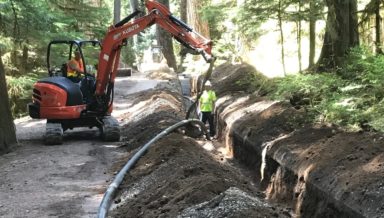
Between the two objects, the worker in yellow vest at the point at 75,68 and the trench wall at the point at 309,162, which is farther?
the worker in yellow vest at the point at 75,68

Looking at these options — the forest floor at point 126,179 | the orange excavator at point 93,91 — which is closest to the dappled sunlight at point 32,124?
the forest floor at point 126,179

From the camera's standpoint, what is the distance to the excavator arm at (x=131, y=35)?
1072 cm

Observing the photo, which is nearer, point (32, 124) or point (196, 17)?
point (32, 124)

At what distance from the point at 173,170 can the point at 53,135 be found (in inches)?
188

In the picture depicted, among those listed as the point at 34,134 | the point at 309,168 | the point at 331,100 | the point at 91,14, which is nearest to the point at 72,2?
the point at 91,14

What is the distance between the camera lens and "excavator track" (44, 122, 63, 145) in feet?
38.0

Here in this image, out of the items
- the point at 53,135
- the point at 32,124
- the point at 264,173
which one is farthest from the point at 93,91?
the point at 264,173

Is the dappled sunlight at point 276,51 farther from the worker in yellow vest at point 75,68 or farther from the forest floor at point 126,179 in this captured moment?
the worker in yellow vest at point 75,68

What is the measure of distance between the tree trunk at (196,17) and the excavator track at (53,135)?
18.2 meters

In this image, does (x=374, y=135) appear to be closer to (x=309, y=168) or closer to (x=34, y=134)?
(x=309, y=168)

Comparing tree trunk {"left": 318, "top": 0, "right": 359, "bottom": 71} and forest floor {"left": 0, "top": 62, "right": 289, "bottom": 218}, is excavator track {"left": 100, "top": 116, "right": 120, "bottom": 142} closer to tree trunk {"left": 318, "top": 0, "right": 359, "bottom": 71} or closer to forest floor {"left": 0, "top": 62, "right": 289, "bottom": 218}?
forest floor {"left": 0, "top": 62, "right": 289, "bottom": 218}

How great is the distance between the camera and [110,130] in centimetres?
1196

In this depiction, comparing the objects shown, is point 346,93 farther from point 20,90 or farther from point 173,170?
point 20,90

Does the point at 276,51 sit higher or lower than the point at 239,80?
higher
